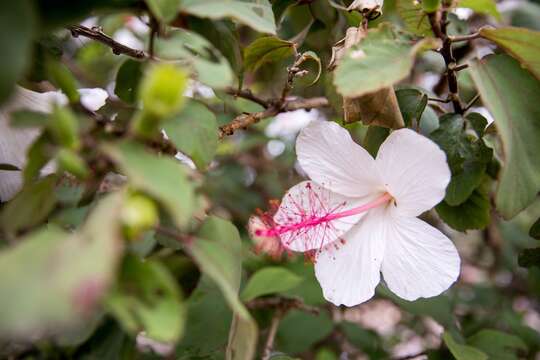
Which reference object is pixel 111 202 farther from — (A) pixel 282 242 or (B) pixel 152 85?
(A) pixel 282 242

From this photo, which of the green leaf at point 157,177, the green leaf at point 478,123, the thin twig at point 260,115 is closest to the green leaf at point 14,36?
the green leaf at point 157,177

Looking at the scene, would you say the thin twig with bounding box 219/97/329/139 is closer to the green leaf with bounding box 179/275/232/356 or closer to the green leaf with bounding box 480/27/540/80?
the green leaf with bounding box 179/275/232/356

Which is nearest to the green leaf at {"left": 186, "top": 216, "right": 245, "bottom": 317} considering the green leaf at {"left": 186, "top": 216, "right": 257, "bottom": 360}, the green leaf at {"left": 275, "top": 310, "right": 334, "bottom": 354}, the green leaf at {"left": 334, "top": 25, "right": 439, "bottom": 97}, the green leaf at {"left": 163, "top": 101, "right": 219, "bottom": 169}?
the green leaf at {"left": 186, "top": 216, "right": 257, "bottom": 360}

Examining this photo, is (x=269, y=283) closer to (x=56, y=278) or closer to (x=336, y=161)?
(x=336, y=161)

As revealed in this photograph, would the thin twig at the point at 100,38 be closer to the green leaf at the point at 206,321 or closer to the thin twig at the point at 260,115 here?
the thin twig at the point at 260,115

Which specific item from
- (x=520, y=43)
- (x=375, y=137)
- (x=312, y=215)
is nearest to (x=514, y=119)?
(x=520, y=43)

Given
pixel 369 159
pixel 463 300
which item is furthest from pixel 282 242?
pixel 463 300
